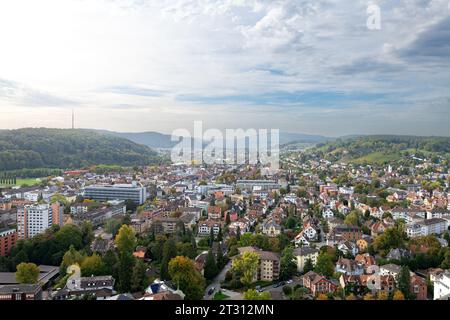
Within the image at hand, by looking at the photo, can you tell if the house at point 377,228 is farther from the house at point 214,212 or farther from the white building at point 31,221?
the white building at point 31,221

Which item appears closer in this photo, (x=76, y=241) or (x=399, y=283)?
(x=399, y=283)

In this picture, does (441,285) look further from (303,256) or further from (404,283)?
(303,256)

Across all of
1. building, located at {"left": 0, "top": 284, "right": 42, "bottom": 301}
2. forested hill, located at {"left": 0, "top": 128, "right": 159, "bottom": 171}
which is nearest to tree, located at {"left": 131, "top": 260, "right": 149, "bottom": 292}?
building, located at {"left": 0, "top": 284, "right": 42, "bottom": 301}

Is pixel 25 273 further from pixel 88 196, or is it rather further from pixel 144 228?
pixel 88 196

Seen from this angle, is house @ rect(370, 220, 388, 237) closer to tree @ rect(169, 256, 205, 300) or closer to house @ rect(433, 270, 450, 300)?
house @ rect(433, 270, 450, 300)

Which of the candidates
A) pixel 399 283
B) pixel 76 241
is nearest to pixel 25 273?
pixel 76 241
